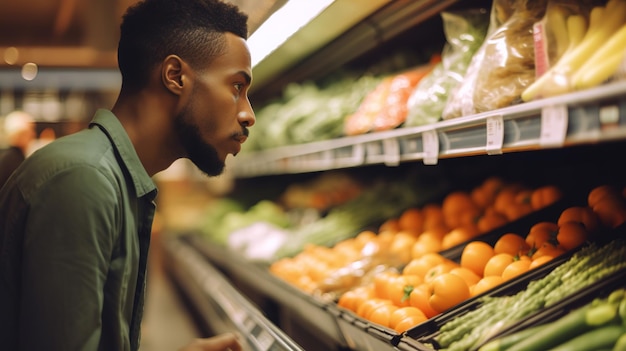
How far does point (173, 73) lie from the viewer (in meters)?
1.35

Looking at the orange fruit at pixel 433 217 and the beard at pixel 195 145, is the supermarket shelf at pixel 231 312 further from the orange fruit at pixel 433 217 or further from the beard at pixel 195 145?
the orange fruit at pixel 433 217

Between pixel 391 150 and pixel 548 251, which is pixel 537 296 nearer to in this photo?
pixel 548 251

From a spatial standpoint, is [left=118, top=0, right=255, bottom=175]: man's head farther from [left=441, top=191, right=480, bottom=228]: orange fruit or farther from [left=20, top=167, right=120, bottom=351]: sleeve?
[left=441, top=191, right=480, bottom=228]: orange fruit

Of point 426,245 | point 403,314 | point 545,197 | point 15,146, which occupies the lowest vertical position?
point 403,314

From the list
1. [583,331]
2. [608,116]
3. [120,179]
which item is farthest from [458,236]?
[120,179]

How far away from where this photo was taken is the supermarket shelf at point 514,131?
932 millimetres

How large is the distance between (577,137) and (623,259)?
43 cm

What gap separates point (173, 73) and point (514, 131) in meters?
0.83

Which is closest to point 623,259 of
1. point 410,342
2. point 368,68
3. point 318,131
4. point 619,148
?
point 410,342

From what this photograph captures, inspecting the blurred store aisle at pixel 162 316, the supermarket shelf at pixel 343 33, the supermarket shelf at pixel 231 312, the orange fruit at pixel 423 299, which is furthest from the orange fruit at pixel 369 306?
the blurred store aisle at pixel 162 316

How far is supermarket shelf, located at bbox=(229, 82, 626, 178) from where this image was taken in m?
0.93

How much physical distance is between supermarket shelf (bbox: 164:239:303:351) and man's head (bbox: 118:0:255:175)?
803 millimetres

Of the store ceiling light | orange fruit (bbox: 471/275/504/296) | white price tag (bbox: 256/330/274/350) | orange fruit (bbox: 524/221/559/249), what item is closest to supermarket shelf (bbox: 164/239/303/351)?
white price tag (bbox: 256/330/274/350)

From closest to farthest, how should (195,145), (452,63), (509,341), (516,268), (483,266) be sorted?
(509,341) → (195,145) → (516,268) → (483,266) → (452,63)
